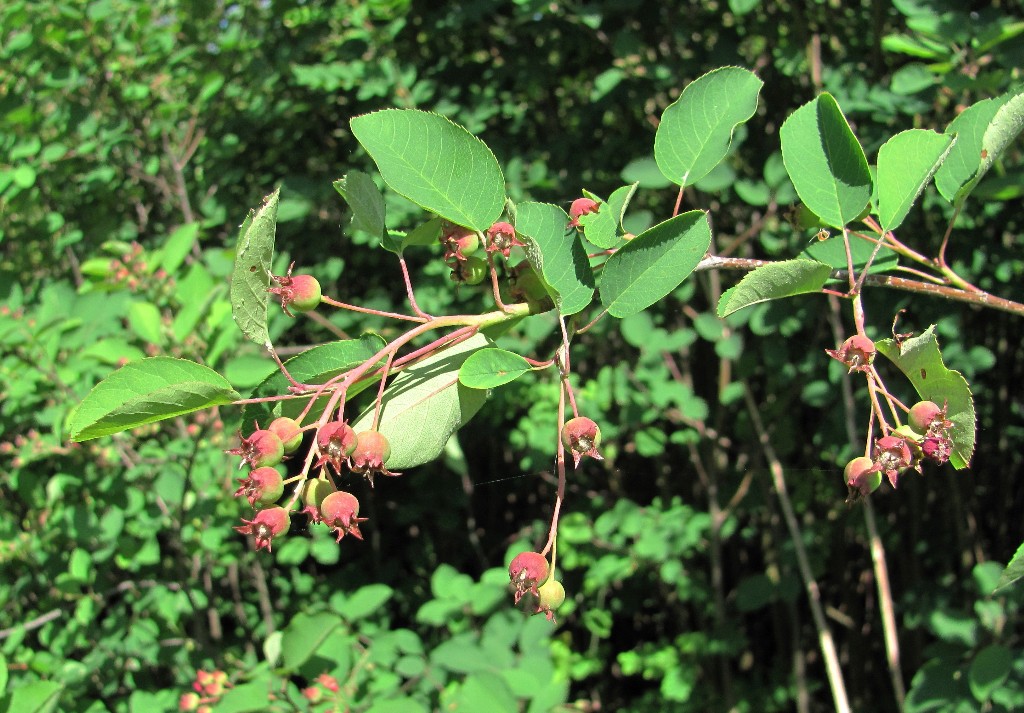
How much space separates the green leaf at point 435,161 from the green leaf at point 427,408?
0.13 meters

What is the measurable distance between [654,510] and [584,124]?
113 centimetres

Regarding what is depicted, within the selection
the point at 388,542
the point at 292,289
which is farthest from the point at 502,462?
the point at 292,289

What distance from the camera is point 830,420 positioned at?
222 cm

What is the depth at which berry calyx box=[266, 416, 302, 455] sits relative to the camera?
67cm

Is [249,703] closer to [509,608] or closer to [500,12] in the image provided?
[509,608]

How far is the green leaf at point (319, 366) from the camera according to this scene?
70 centimetres

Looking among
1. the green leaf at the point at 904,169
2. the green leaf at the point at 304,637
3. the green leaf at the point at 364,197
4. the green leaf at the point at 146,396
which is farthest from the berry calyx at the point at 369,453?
the green leaf at the point at 304,637

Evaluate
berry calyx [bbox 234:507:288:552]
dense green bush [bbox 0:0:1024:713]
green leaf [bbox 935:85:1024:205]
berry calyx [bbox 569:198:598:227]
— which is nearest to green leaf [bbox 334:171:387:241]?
berry calyx [bbox 569:198:598:227]

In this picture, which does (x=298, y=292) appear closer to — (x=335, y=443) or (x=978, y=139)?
(x=335, y=443)

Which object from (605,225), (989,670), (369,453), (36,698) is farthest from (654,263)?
(989,670)

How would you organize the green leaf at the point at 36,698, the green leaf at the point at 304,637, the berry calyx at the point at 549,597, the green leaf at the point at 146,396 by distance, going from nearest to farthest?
1. the green leaf at the point at 146,396
2. the berry calyx at the point at 549,597
3. the green leaf at the point at 36,698
4. the green leaf at the point at 304,637

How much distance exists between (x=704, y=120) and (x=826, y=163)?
0.12 meters

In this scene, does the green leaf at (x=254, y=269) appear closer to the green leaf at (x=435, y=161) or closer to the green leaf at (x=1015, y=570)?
the green leaf at (x=435, y=161)

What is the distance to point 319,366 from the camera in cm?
71
